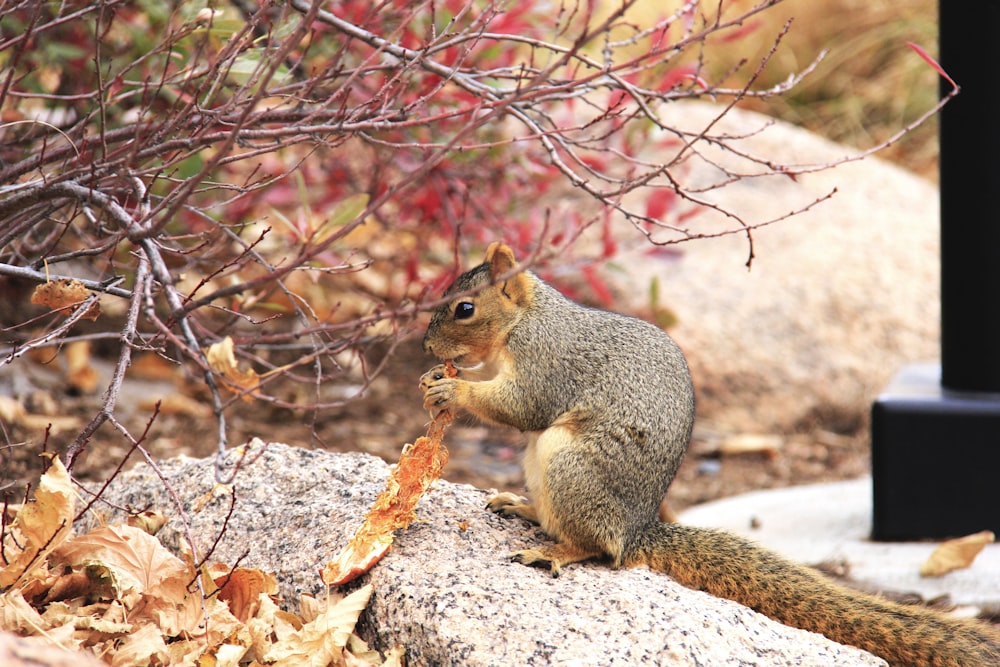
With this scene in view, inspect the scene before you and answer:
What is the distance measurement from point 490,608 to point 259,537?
27.3 inches

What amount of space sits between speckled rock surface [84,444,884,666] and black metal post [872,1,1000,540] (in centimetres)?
193

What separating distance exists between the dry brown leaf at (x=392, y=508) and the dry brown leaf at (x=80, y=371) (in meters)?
2.65

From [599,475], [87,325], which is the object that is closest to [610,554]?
[599,475]

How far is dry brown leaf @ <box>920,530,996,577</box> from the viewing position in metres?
3.95

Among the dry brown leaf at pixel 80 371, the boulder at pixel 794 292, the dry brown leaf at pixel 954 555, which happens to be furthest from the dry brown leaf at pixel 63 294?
the boulder at pixel 794 292

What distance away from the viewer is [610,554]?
2.81 meters

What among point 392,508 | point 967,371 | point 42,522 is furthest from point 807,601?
point 967,371

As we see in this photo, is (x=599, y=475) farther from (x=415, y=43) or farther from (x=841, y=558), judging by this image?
(x=415, y=43)

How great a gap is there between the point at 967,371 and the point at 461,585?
270 centimetres

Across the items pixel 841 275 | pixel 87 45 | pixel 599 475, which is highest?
pixel 87 45

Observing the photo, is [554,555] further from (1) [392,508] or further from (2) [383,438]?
(2) [383,438]

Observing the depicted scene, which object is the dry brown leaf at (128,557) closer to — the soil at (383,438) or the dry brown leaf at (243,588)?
the dry brown leaf at (243,588)

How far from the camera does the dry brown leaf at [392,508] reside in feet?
8.43

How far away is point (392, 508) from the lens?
106 inches
